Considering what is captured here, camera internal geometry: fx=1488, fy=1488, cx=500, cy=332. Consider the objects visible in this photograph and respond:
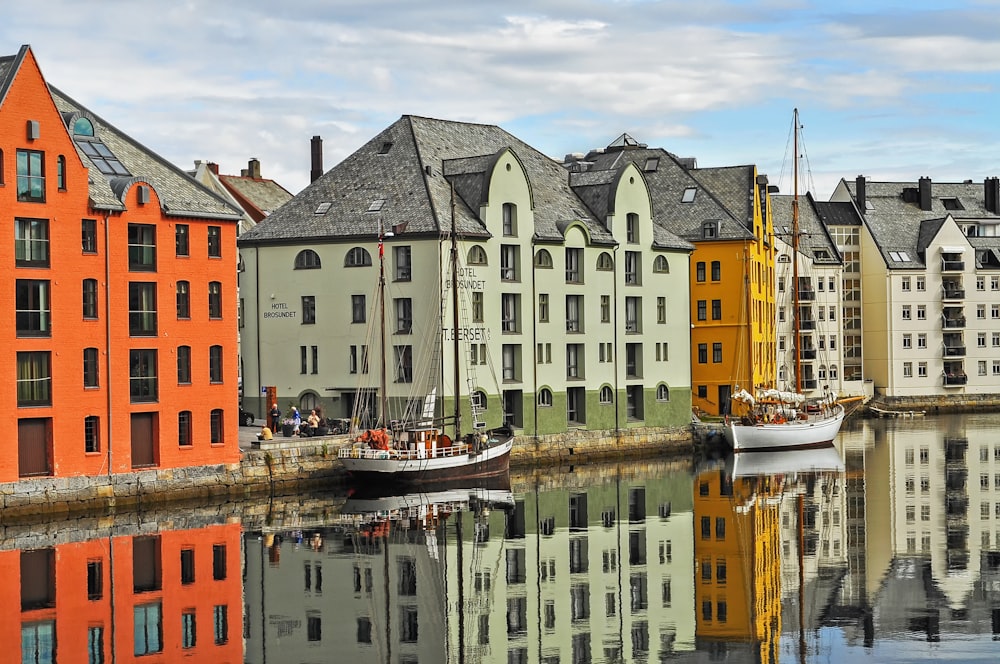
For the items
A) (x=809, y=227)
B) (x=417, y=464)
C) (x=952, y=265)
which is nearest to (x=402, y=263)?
(x=417, y=464)

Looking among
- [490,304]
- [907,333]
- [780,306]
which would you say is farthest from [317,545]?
[907,333]

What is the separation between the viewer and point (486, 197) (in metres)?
78.1

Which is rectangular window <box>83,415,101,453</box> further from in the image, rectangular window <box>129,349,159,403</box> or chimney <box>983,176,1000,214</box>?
chimney <box>983,176,1000,214</box>

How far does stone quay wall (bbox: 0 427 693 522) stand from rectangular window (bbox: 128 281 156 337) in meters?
5.71

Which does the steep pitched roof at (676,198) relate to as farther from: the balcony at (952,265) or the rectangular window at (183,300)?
the balcony at (952,265)

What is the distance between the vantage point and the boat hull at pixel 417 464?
6531 cm

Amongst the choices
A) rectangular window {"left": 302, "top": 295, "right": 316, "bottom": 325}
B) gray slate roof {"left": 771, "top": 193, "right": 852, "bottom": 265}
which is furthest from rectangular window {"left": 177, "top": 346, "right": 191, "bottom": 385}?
gray slate roof {"left": 771, "top": 193, "right": 852, "bottom": 265}

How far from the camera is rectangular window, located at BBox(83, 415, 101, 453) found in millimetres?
57375

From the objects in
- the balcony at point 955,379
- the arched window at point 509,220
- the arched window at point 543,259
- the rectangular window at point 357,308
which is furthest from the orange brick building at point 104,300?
the balcony at point 955,379

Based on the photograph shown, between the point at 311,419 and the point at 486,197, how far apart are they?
16.0m

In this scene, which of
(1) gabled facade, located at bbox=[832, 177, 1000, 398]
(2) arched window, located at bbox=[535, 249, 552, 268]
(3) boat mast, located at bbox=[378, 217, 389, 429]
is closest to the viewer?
(3) boat mast, located at bbox=[378, 217, 389, 429]

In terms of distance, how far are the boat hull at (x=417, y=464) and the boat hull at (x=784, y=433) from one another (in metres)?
22.9

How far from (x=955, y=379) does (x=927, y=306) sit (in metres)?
7.14

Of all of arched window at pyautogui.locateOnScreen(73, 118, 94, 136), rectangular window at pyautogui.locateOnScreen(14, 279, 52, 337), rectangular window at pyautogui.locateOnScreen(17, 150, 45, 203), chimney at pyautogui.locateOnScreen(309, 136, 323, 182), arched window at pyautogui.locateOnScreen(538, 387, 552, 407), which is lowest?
arched window at pyautogui.locateOnScreen(538, 387, 552, 407)
